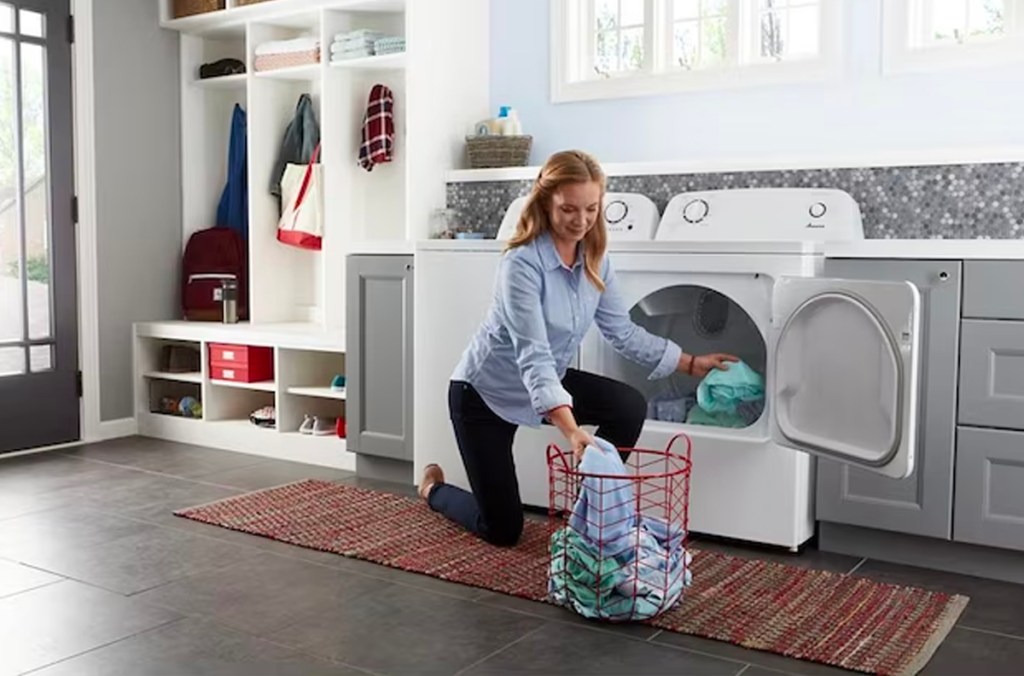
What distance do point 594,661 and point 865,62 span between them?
2.24 m

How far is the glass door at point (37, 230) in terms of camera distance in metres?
4.47

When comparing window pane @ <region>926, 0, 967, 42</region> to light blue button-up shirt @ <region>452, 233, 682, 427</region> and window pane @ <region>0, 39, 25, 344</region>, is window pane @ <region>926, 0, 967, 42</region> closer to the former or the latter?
light blue button-up shirt @ <region>452, 233, 682, 427</region>

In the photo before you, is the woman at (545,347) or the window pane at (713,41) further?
the window pane at (713,41)

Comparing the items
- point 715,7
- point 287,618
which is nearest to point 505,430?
point 287,618

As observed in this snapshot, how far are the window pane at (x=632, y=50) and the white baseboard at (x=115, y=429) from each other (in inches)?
104

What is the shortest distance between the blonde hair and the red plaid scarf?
185 cm

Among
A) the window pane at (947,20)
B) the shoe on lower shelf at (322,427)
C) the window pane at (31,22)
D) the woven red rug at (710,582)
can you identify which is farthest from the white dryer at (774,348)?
the window pane at (31,22)

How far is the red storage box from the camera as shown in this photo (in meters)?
4.53

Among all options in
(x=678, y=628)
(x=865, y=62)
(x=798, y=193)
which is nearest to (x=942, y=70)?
(x=865, y=62)

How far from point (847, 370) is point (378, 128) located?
2.45 m

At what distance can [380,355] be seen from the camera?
12.8 ft

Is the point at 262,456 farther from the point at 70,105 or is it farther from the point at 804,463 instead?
the point at 804,463

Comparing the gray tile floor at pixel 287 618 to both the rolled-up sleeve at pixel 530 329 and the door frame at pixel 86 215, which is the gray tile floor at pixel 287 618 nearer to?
the rolled-up sleeve at pixel 530 329

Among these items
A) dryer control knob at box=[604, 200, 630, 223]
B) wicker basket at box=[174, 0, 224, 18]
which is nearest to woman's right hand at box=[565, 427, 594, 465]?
dryer control knob at box=[604, 200, 630, 223]
